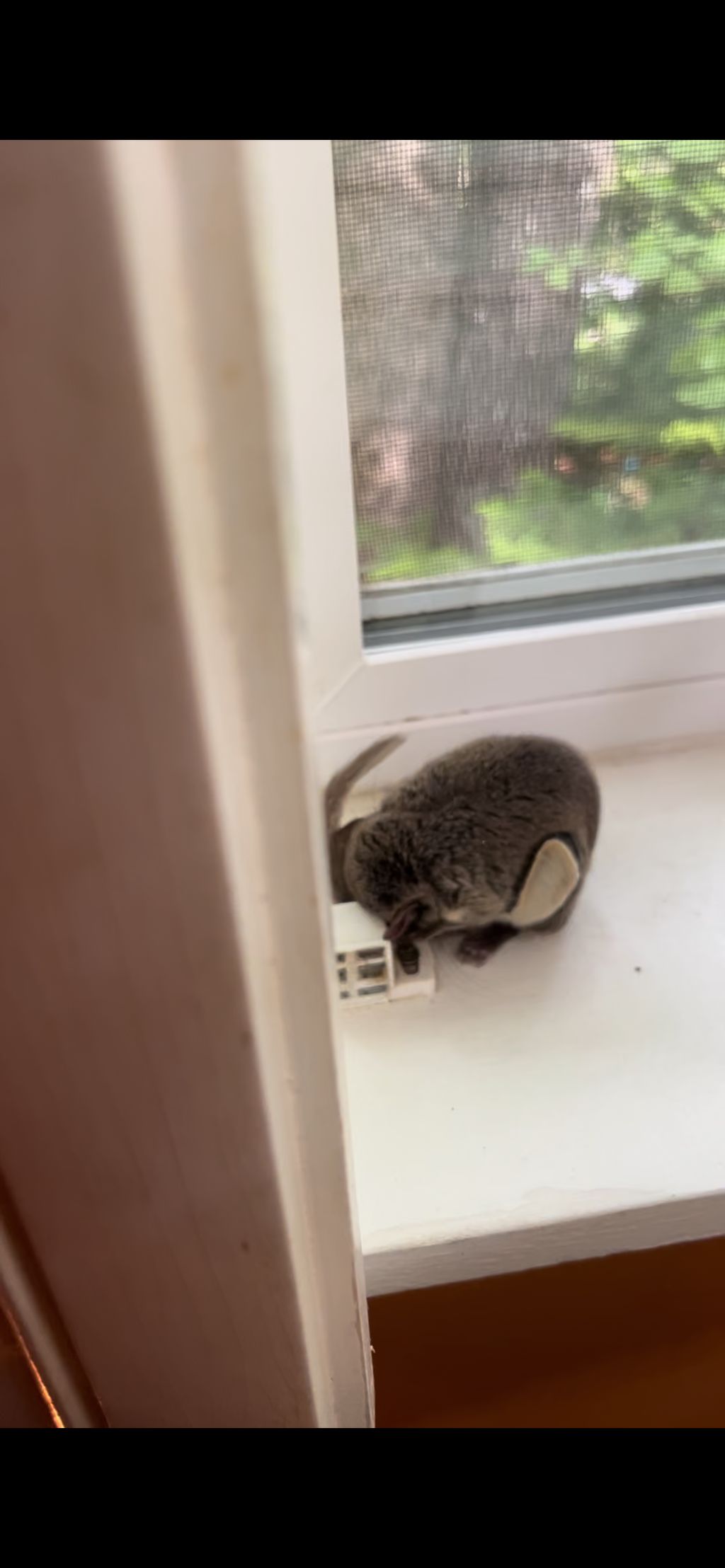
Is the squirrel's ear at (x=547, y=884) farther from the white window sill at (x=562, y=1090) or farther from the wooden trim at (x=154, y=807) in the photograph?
the wooden trim at (x=154, y=807)

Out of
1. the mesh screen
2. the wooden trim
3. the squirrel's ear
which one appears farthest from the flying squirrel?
the wooden trim

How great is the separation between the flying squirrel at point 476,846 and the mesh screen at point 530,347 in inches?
5.7

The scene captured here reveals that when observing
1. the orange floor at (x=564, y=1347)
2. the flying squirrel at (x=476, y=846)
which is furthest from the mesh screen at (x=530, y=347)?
the orange floor at (x=564, y=1347)

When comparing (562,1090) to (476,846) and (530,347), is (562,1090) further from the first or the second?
(530,347)

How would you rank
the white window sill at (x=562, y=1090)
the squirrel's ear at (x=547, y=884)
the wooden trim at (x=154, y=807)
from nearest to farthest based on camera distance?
1. the wooden trim at (x=154, y=807)
2. the white window sill at (x=562, y=1090)
3. the squirrel's ear at (x=547, y=884)

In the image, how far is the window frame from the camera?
1.91ft

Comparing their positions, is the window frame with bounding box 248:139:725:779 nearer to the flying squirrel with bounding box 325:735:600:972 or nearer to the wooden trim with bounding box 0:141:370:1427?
the flying squirrel with bounding box 325:735:600:972

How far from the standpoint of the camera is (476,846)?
26.0 inches

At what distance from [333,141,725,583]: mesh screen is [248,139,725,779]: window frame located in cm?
2

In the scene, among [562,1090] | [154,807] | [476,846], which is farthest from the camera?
[476,846]

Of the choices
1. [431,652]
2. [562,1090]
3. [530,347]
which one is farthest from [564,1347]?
[530,347]

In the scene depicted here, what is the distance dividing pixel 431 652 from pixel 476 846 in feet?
0.46

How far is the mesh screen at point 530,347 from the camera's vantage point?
56 centimetres
